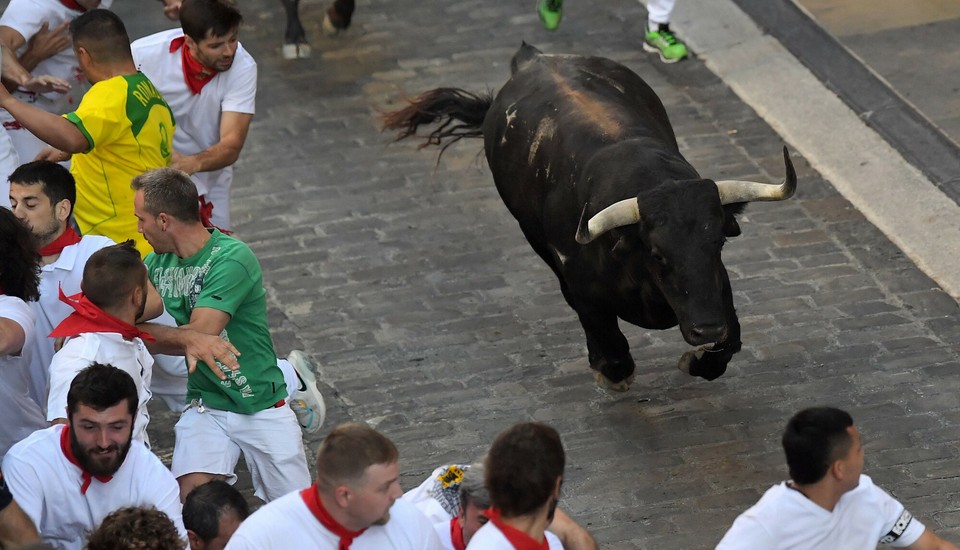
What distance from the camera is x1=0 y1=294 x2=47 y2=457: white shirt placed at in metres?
5.88

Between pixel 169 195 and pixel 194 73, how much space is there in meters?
2.15

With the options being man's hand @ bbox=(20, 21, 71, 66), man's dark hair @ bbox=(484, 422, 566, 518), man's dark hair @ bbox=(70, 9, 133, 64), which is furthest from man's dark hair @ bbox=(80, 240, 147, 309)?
man's hand @ bbox=(20, 21, 71, 66)

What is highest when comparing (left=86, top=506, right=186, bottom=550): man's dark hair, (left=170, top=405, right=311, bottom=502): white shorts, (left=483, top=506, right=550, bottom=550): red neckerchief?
(left=483, top=506, right=550, bottom=550): red neckerchief

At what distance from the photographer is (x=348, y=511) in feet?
14.8

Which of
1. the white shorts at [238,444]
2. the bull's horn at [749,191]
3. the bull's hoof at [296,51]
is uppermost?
the bull's horn at [749,191]

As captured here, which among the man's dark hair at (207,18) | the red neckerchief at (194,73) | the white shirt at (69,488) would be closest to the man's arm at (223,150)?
Answer: the red neckerchief at (194,73)

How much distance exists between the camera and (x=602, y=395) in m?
7.93

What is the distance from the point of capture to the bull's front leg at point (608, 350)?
7.69m

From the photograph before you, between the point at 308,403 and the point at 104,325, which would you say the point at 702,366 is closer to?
the point at 308,403

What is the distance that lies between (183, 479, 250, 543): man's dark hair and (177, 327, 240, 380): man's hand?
528mm

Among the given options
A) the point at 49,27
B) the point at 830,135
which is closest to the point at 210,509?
the point at 49,27

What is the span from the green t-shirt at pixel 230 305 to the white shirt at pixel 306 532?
1.69 m

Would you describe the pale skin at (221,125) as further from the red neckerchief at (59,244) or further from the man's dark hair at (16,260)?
the man's dark hair at (16,260)

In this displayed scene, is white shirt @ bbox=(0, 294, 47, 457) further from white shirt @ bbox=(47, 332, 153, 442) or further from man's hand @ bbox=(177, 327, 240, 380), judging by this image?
man's hand @ bbox=(177, 327, 240, 380)
